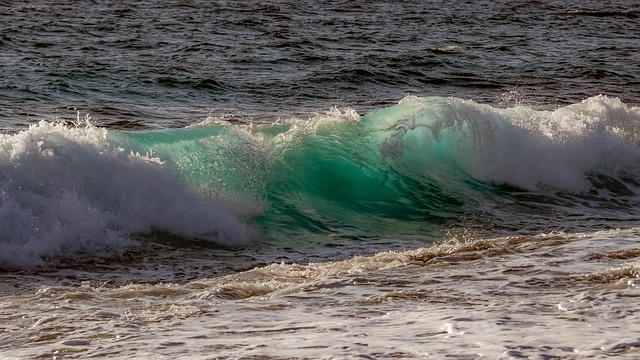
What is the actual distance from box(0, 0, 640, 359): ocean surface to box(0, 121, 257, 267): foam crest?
0.07 ft

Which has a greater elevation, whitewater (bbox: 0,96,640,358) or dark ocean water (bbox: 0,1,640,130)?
dark ocean water (bbox: 0,1,640,130)

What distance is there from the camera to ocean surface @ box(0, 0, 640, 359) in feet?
18.9

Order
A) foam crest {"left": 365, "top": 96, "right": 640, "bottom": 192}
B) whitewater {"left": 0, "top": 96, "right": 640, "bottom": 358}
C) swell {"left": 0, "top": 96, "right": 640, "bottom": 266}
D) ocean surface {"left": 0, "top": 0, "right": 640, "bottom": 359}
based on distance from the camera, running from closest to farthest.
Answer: whitewater {"left": 0, "top": 96, "right": 640, "bottom": 358}
ocean surface {"left": 0, "top": 0, "right": 640, "bottom": 359}
swell {"left": 0, "top": 96, "right": 640, "bottom": 266}
foam crest {"left": 365, "top": 96, "right": 640, "bottom": 192}

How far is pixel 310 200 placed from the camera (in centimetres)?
1117

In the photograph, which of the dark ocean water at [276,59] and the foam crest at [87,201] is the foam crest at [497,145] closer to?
the foam crest at [87,201]

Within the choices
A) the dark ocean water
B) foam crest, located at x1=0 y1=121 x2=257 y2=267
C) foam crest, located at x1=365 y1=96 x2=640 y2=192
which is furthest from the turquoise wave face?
the dark ocean water

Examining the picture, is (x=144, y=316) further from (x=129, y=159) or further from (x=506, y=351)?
(x=129, y=159)

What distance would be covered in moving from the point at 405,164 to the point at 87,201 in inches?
164

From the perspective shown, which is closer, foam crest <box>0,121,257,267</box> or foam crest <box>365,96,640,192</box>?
foam crest <box>0,121,257,267</box>

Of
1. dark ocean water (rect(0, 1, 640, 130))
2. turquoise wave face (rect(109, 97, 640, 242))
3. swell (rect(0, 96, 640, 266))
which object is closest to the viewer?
swell (rect(0, 96, 640, 266))

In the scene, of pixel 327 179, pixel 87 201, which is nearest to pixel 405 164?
pixel 327 179

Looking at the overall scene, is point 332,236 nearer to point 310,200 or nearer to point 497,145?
point 310,200

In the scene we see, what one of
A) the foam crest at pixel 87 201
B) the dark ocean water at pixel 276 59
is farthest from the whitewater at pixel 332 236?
the dark ocean water at pixel 276 59

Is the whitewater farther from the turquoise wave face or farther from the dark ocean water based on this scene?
the dark ocean water
